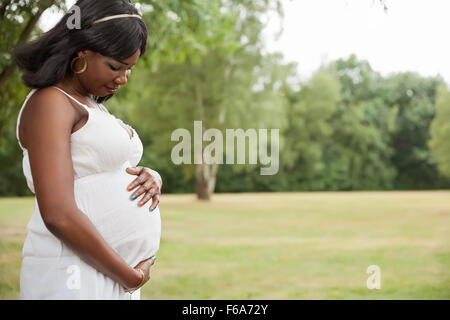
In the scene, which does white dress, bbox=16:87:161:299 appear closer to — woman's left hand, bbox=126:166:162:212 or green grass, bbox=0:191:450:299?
woman's left hand, bbox=126:166:162:212

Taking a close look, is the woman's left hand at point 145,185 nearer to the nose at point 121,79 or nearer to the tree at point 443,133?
the nose at point 121,79

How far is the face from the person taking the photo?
1444 millimetres

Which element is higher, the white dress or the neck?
the neck

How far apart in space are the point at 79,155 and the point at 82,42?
0.31 meters

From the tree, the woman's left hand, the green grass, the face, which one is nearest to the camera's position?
the face

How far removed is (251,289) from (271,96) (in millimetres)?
18594

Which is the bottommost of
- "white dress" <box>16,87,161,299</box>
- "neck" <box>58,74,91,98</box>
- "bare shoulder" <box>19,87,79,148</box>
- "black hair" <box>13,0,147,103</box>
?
"white dress" <box>16,87,161,299</box>

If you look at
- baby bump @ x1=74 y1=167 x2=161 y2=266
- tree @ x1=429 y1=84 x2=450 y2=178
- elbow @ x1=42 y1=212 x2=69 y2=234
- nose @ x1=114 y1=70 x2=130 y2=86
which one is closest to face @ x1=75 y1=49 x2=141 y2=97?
nose @ x1=114 y1=70 x2=130 y2=86

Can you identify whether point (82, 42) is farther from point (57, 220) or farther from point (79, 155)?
point (57, 220)

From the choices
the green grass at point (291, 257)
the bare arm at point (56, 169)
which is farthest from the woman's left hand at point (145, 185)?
the green grass at point (291, 257)

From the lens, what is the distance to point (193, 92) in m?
25.2

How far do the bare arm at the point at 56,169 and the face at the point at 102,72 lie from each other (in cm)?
12

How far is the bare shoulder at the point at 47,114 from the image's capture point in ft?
4.38
